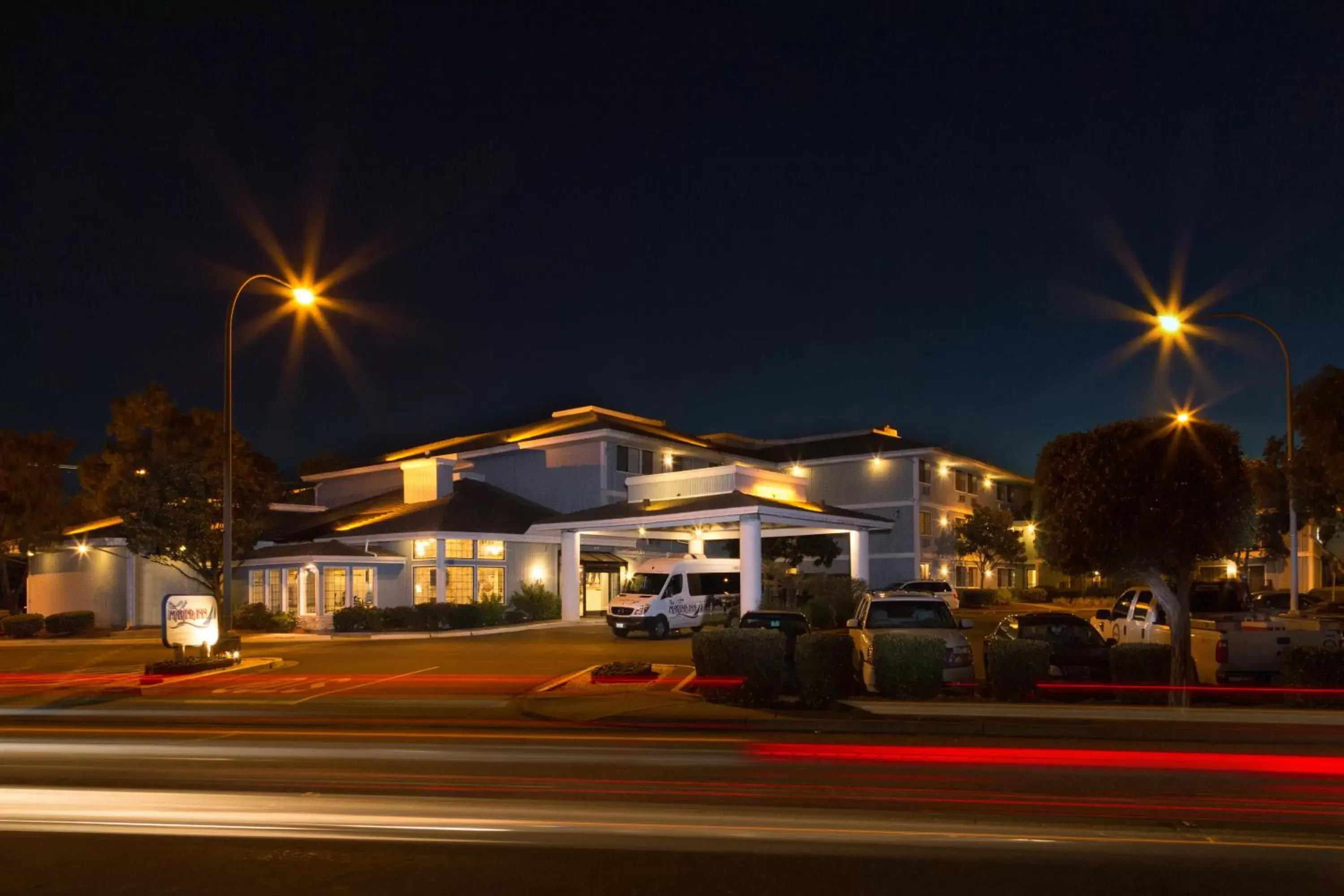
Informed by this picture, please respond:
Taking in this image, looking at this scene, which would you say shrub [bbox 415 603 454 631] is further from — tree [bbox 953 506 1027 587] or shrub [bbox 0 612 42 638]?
tree [bbox 953 506 1027 587]

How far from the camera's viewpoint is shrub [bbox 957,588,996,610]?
51156mm

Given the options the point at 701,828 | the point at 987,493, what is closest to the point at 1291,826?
the point at 701,828

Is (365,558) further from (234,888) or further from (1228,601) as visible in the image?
(234,888)

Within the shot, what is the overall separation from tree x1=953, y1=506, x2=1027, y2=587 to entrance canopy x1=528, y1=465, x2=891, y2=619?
50.4ft

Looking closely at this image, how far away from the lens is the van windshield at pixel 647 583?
106 ft

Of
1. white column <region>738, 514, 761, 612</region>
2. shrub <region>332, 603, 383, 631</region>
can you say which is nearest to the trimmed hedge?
shrub <region>332, 603, 383, 631</region>

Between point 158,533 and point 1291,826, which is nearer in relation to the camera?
point 1291,826

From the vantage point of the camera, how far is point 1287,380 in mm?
25062

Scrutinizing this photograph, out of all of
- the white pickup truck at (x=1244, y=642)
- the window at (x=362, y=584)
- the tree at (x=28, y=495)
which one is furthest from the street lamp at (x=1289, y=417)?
the tree at (x=28, y=495)

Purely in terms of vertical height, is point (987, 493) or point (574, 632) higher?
point (987, 493)

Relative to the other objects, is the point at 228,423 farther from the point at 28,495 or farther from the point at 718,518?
the point at 28,495

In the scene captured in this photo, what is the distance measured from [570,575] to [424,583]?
5.16 meters

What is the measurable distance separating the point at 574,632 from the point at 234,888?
1104 inches

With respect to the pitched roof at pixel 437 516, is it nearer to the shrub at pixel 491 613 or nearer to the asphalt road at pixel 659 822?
the shrub at pixel 491 613
